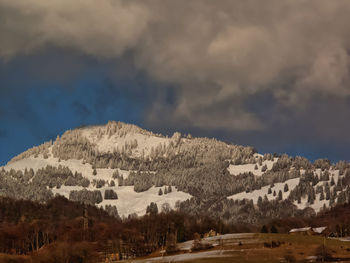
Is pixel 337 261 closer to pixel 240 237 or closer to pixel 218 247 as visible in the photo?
pixel 218 247

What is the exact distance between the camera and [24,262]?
180750 millimetres

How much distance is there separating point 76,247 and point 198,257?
60.0 metres

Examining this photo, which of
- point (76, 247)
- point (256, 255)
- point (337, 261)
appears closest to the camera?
point (337, 261)

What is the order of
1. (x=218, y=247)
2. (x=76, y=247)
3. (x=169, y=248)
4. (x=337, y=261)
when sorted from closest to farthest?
(x=337, y=261) < (x=218, y=247) < (x=169, y=248) < (x=76, y=247)

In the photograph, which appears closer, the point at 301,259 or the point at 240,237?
the point at 301,259

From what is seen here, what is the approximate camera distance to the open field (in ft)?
469

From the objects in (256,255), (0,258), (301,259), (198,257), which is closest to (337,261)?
(301,259)

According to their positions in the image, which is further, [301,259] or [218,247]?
[218,247]

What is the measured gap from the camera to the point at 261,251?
514 ft

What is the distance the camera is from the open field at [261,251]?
469 ft

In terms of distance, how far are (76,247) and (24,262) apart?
21537mm

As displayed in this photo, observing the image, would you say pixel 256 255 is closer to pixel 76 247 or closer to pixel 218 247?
pixel 218 247

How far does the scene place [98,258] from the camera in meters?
199

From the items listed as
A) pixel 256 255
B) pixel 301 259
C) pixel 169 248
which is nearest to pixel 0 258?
pixel 169 248
